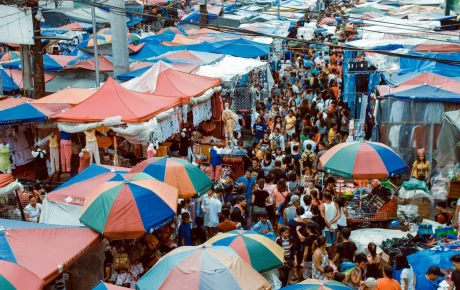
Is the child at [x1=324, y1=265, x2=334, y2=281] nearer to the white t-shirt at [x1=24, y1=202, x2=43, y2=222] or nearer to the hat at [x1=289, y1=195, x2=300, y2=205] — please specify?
the hat at [x1=289, y1=195, x2=300, y2=205]

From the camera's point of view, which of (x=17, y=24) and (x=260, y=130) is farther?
(x=260, y=130)

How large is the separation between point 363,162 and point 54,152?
6.62 m

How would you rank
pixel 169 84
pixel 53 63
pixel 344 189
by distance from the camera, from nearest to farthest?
1. pixel 344 189
2. pixel 169 84
3. pixel 53 63

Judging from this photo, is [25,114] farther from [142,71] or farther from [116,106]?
[142,71]

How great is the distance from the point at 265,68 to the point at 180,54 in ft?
10.8

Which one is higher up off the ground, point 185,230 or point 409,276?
point 409,276

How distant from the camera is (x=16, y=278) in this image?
20.7ft

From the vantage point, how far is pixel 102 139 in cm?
1344

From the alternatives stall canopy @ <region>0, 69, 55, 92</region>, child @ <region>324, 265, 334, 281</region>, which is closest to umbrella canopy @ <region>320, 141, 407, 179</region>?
child @ <region>324, 265, 334, 281</region>

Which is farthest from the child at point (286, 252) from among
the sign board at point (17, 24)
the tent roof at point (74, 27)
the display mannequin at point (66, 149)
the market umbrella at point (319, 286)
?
the tent roof at point (74, 27)

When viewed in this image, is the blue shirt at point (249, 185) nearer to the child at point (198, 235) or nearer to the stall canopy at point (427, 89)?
the child at point (198, 235)

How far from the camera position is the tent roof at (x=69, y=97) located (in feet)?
44.6

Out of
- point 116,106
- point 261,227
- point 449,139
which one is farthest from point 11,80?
point 449,139

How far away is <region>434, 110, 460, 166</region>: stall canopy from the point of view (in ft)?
40.6
